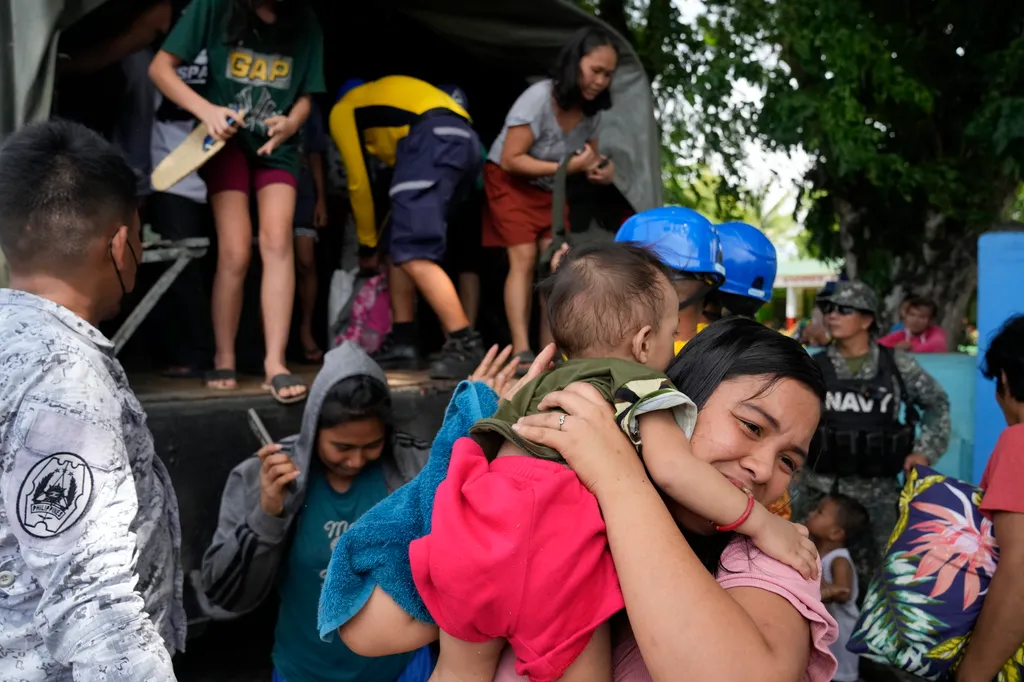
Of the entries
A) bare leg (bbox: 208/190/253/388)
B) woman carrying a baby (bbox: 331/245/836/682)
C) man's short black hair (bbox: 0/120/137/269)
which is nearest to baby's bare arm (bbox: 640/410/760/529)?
woman carrying a baby (bbox: 331/245/836/682)

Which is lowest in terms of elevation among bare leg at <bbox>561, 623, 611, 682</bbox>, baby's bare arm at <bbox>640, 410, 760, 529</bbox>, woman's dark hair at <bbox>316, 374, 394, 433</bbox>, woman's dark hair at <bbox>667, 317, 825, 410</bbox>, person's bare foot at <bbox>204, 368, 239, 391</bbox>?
person's bare foot at <bbox>204, 368, 239, 391</bbox>

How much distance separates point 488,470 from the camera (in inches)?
60.1

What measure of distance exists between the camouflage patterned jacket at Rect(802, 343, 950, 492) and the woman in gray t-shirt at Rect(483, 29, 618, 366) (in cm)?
171

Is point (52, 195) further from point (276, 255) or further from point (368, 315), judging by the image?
point (368, 315)

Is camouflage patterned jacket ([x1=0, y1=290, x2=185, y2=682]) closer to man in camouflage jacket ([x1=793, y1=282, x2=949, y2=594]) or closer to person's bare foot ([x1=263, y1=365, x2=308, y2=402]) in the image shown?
person's bare foot ([x1=263, y1=365, x2=308, y2=402])

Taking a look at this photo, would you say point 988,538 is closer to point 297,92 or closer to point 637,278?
point 637,278

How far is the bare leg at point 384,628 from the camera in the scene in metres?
1.59

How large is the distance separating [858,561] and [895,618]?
2431 millimetres

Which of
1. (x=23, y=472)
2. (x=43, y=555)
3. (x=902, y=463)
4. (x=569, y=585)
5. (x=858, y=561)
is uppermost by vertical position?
(x=569, y=585)

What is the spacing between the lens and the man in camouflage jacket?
499cm

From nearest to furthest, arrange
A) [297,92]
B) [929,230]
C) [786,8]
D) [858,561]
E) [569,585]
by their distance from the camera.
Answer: [569,585] < [297,92] < [858,561] < [786,8] < [929,230]

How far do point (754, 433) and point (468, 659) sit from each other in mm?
599

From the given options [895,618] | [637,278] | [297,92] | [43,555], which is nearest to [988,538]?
[895,618]

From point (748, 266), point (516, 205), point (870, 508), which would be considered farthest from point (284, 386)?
point (870, 508)
